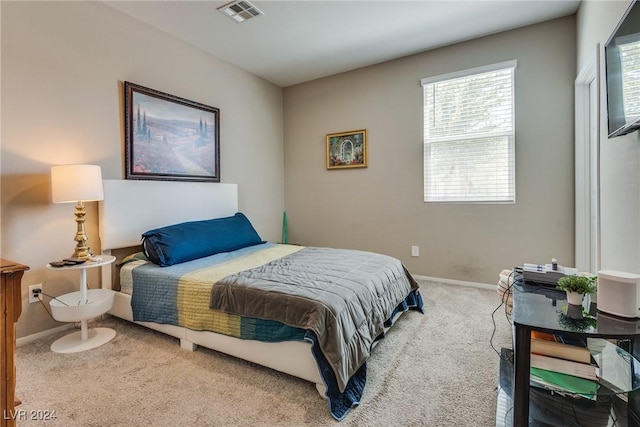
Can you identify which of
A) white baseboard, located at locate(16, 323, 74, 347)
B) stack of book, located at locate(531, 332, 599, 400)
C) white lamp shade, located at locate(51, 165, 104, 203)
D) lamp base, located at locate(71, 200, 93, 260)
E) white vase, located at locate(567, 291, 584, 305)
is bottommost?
white baseboard, located at locate(16, 323, 74, 347)

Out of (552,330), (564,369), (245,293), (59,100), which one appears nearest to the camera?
(552,330)

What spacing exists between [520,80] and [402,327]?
2707mm

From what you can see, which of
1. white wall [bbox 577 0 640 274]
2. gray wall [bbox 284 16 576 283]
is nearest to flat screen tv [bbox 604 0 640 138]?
white wall [bbox 577 0 640 274]

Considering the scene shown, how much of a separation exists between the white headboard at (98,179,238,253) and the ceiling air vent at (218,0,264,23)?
1.66m

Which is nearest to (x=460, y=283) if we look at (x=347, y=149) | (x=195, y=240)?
(x=347, y=149)

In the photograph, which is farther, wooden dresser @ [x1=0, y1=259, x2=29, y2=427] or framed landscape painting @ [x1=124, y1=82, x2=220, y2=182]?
framed landscape painting @ [x1=124, y1=82, x2=220, y2=182]

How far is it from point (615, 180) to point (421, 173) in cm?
186

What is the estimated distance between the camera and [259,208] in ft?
14.0

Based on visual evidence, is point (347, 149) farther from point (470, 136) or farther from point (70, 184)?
point (70, 184)

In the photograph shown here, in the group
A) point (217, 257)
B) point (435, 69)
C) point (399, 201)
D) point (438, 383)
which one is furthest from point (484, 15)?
point (217, 257)

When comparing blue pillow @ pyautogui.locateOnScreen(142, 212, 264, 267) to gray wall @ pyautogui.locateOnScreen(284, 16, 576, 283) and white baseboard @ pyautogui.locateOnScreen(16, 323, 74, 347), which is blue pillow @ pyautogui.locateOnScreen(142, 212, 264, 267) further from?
gray wall @ pyautogui.locateOnScreen(284, 16, 576, 283)

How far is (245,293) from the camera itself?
5.94ft

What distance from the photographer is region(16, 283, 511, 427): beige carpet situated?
4.78 feet

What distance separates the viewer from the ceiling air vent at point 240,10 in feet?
8.57
